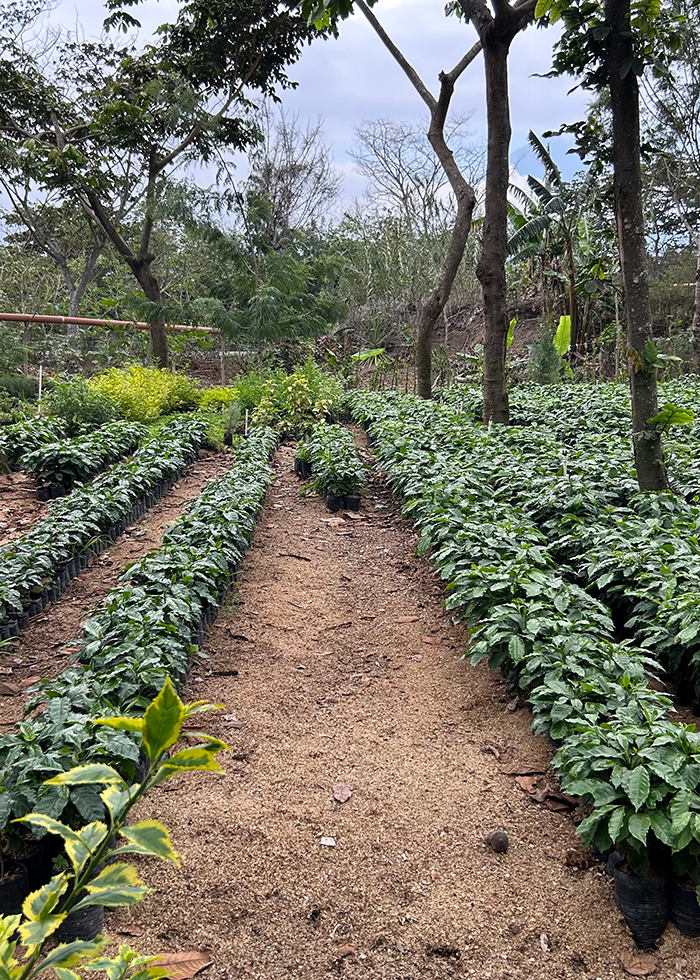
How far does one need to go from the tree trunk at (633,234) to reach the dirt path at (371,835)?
213 cm

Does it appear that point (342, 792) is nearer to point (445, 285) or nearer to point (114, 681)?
point (114, 681)

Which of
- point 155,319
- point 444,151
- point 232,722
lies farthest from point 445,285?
point 232,722

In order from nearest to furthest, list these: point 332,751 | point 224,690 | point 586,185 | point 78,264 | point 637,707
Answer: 1. point 637,707
2. point 332,751
3. point 224,690
4. point 586,185
5. point 78,264

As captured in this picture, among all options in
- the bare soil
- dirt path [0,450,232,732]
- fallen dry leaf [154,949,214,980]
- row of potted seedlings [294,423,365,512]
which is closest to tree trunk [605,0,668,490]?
row of potted seedlings [294,423,365,512]

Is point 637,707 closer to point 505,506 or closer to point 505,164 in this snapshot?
point 505,506

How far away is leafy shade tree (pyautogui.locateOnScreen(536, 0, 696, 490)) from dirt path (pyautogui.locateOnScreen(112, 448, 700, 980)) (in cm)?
216

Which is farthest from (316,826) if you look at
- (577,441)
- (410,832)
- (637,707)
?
(577,441)

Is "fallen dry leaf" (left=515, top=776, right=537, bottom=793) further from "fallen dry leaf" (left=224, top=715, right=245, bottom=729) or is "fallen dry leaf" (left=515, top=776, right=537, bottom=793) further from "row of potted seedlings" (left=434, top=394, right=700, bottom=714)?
"fallen dry leaf" (left=224, top=715, right=245, bottom=729)

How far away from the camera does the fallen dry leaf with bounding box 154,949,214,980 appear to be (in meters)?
2.20

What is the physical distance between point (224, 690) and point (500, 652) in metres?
1.59

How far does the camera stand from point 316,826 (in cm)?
289

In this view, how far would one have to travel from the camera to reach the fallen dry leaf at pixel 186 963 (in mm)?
2201

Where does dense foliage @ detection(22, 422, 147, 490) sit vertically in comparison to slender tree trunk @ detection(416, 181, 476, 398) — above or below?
below

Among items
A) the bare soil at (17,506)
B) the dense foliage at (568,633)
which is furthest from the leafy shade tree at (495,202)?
the bare soil at (17,506)
